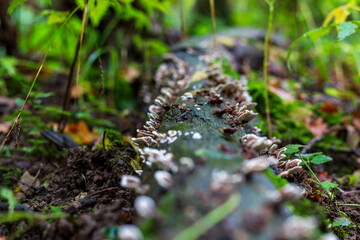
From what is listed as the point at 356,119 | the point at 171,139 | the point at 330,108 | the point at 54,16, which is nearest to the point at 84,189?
the point at 171,139

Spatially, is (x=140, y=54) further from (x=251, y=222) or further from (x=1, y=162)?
(x=251, y=222)

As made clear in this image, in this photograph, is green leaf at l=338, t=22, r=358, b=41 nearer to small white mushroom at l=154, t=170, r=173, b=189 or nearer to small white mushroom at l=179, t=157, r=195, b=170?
small white mushroom at l=179, t=157, r=195, b=170

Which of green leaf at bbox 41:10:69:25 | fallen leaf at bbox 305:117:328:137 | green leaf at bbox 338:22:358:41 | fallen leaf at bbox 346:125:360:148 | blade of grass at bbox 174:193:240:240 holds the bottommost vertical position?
fallen leaf at bbox 346:125:360:148

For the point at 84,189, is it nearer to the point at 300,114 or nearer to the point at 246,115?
the point at 246,115

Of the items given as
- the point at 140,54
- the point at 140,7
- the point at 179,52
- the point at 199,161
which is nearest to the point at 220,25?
the point at 140,54

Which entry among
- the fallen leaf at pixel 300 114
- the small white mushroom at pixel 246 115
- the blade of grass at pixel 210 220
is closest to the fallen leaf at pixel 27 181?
the blade of grass at pixel 210 220

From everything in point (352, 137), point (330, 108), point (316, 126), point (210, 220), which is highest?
point (210, 220)

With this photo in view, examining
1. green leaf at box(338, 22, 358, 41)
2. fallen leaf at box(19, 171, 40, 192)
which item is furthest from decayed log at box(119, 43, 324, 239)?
fallen leaf at box(19, 171, 40, 192)
